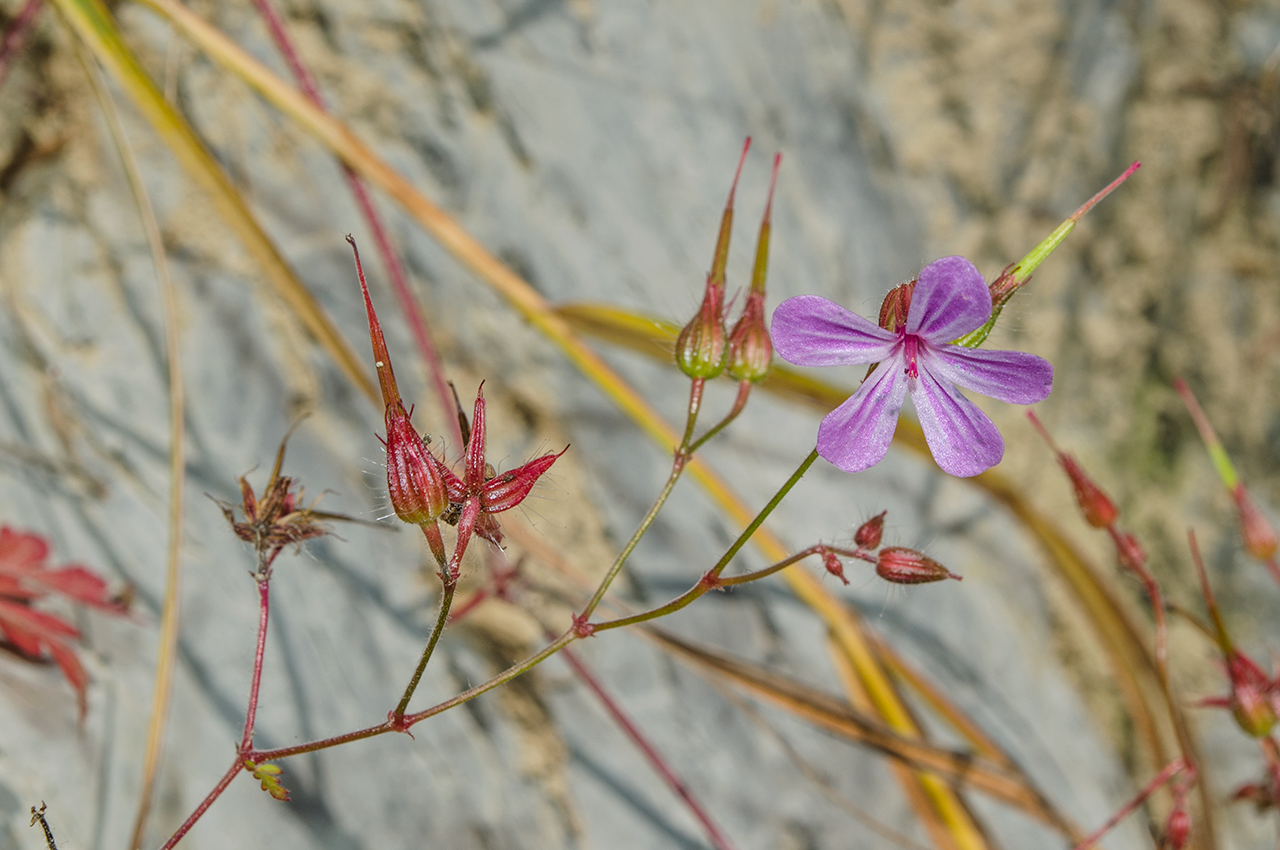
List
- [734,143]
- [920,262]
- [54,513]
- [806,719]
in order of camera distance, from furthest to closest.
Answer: [920,262] → [734,143] → [806,719] → [54,513]

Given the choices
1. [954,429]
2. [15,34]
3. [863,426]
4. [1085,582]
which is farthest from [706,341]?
[15,34]

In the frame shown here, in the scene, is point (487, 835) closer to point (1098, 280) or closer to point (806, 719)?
point (806, 719)

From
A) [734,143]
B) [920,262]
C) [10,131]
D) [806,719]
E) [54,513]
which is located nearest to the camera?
[54,513]

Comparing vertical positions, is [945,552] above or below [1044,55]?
below

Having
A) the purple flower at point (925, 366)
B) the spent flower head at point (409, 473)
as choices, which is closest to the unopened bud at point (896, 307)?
the purple flower at point (925, 366)

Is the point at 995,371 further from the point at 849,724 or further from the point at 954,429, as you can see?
the point at 849,724

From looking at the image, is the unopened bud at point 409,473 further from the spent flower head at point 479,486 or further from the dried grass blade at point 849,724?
the dried grass blade at point 849,724

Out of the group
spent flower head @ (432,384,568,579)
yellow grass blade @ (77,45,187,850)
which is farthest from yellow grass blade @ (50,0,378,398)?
spent flower head @ (432,384,568,579)

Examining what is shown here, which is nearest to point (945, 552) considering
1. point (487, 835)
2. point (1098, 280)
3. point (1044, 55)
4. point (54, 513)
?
point (1098, 280)
